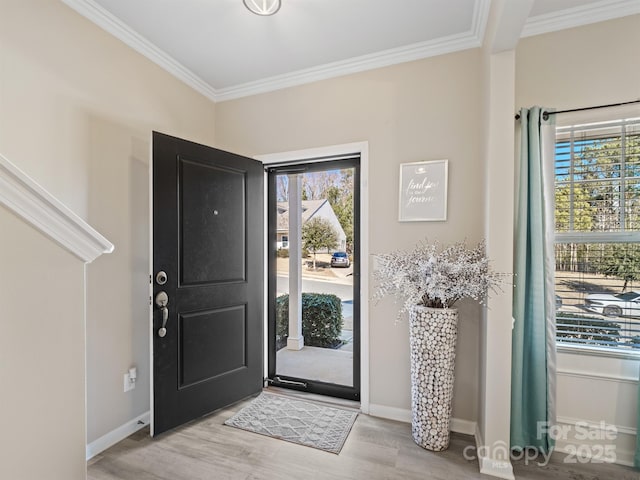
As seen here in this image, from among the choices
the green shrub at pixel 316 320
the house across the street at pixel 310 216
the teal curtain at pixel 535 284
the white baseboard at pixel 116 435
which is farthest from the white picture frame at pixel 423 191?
the white baseboard at pixel 116 435

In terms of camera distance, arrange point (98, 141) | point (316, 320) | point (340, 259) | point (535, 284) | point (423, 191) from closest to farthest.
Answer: point (535, 284) → point (98, 141) → point (423, 191) → point (340, 259) → point (316, 320)

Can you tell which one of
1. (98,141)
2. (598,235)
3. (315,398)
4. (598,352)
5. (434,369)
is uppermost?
(98,141)

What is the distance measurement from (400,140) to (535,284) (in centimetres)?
132

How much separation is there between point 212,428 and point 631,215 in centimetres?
301

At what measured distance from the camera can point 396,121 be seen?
7.73 feet

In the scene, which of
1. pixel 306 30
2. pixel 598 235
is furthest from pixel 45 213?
pixel 598 235

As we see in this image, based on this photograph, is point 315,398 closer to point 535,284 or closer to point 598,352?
point 535,284

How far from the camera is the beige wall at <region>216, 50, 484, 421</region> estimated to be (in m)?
2.17

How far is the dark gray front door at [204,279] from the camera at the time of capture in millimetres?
2102

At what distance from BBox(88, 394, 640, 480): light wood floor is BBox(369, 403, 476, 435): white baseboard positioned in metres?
0.05

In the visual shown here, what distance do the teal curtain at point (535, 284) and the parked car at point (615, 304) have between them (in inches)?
11.5

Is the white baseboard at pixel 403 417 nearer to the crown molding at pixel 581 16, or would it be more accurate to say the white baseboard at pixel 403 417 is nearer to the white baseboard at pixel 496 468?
the white baseboard at pixel 496 468

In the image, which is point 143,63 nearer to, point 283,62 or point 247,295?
point 283,62

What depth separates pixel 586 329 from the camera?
76.5 inches
